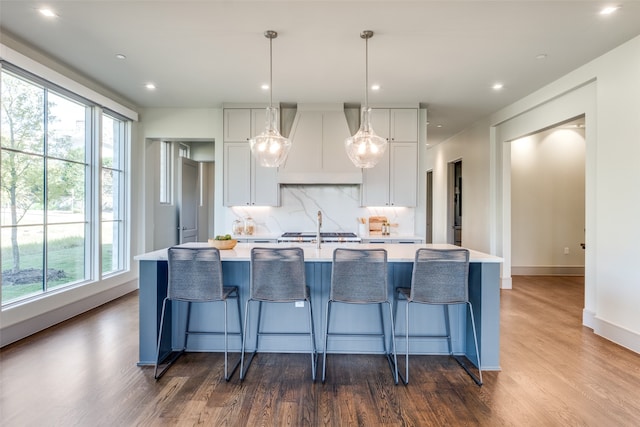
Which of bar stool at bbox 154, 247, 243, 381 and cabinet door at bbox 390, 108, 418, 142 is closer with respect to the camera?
bar stool at bbox 154, 247, 243, 381

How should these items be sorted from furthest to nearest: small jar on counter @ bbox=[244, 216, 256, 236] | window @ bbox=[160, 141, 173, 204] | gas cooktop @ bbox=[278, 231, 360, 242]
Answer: window @ bbox=[160, 141, 173, 204], small jar on counter @ bbox=[244, 216, 256, 236], gas cooktop @ bbox=[278, 231, 360, 242]

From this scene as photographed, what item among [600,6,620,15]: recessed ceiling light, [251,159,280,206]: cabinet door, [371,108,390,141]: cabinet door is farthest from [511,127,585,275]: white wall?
[251,159,280,206]: cabinet door

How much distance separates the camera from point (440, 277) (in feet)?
7.98

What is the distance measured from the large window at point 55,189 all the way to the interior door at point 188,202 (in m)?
1.12

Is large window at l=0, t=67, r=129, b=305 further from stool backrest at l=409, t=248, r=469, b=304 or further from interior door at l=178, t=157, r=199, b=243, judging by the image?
stool backrest at l=409, t=248, r=469, b=304

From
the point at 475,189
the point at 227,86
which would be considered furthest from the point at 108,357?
the point at 475,189

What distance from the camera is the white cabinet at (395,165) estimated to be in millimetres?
5012

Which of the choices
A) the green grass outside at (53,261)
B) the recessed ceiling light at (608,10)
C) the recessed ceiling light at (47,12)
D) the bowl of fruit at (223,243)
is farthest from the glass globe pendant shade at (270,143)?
the recessed ceiling light at (608,10)

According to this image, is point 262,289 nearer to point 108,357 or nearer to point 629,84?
point 108,357

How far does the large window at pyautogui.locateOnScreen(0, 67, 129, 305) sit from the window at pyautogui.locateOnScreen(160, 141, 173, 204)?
88cm

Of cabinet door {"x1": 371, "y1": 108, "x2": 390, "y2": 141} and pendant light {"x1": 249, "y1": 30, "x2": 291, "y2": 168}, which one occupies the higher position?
cabinet door {"x1": 371, "y1": 108, "x2": 390, "y2": 141}

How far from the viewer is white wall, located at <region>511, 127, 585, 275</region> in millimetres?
6125

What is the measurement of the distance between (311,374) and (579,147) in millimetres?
6532

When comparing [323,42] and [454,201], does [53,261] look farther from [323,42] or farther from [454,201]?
[454,201]
